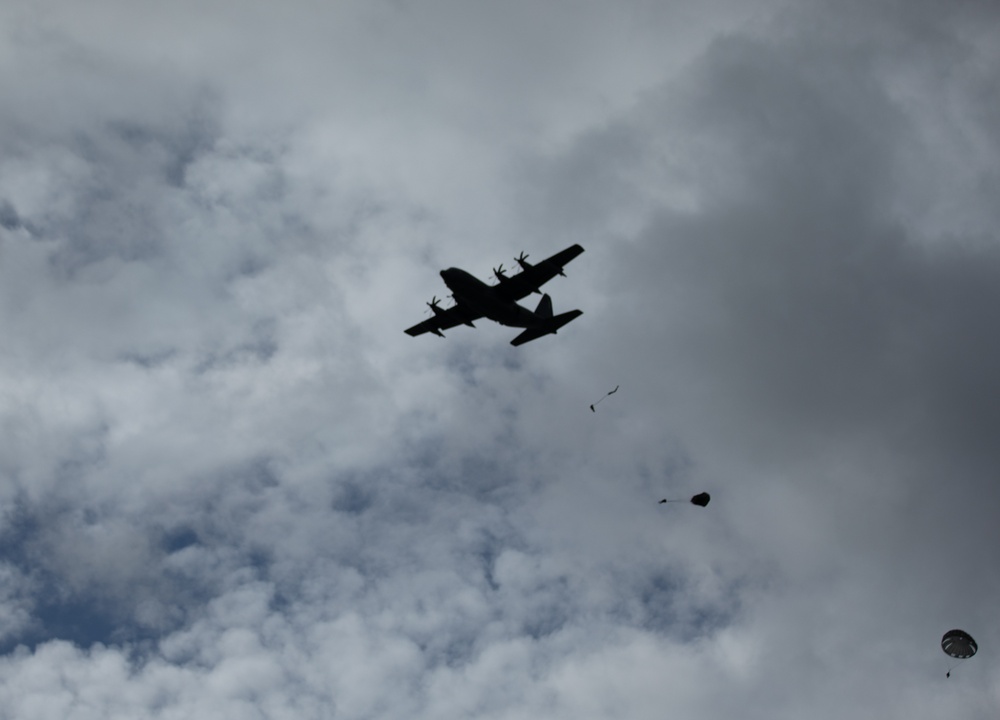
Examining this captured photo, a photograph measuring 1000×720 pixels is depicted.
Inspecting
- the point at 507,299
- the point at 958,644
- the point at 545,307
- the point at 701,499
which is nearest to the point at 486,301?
the point at 507,299

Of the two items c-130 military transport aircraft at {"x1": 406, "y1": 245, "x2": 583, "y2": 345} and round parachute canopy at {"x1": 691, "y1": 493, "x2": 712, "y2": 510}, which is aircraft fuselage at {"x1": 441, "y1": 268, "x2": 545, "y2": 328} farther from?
round parachute canopy at {"x1": 691, "y1": 493, "x2": 712, "y2": 510}

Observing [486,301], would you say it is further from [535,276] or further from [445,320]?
[445,320]

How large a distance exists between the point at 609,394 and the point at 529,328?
855 inches

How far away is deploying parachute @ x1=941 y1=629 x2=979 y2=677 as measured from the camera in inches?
1788

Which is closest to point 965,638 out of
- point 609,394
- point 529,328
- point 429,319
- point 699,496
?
point 699,496

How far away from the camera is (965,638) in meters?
46.3

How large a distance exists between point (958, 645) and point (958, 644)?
84mm

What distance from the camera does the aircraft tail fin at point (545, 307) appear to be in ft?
254

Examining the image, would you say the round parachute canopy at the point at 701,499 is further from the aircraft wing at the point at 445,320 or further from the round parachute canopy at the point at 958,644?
the aircraft wing at the point at 445,320

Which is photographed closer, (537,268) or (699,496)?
(699,496)

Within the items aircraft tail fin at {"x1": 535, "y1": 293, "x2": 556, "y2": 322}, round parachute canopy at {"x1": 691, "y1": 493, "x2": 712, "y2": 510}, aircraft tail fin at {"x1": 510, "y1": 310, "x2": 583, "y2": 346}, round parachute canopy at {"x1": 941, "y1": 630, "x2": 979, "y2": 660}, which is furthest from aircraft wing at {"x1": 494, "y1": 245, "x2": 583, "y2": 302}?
round parachute canopy at {"x1": 941, "y1": 630, "x2": 979, "y2": 660}

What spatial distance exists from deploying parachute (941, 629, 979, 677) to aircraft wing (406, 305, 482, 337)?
147 feet

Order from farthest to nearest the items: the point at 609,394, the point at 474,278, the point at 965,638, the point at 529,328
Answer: the point at 529,328, the point at 474,278, the point at 609,394, the point at 965,638

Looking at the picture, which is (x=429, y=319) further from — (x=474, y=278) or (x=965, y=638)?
(x=965, y=638)
